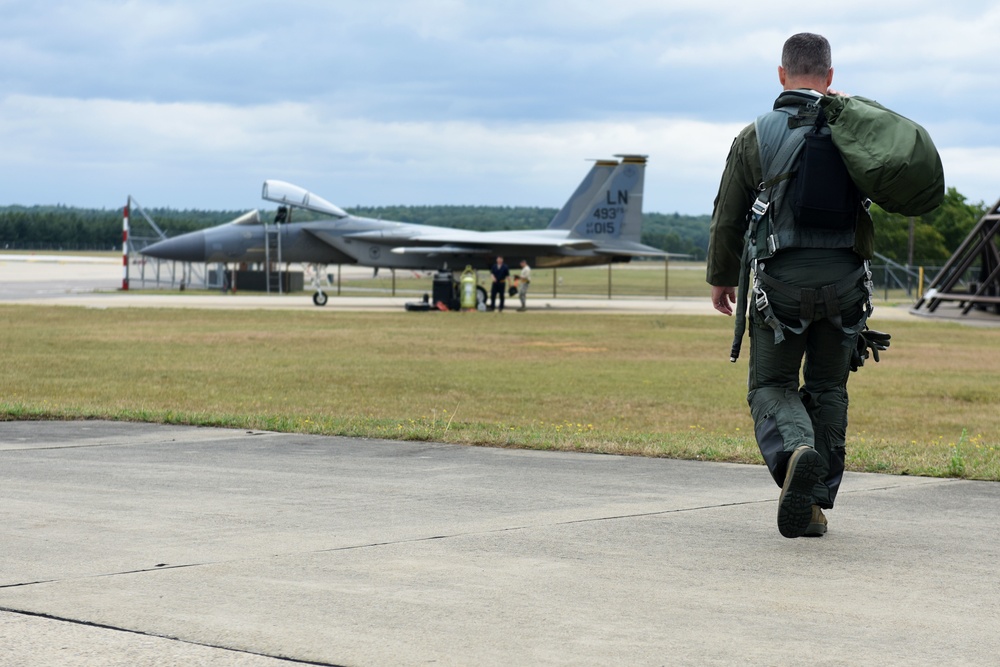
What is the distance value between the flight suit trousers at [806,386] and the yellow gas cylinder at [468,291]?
32.4m

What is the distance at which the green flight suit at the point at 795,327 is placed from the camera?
204 inches

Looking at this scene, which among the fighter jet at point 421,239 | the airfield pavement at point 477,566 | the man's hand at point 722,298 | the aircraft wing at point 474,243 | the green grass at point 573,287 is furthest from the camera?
the green grass at point 573,287

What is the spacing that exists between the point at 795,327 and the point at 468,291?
32.7m

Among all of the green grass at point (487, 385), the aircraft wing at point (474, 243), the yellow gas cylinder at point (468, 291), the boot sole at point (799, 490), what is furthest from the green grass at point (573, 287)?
the boot sole at point (799, 490)

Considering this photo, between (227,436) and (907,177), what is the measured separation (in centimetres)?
529

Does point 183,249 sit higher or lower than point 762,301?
higher

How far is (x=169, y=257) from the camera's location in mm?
43625

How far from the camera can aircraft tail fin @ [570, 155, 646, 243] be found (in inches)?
1740

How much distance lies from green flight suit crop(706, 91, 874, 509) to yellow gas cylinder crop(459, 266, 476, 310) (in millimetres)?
32354

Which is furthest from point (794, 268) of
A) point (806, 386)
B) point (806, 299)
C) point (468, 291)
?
point (468, 291)

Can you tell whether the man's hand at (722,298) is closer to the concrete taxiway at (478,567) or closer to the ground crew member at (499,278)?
the concrete taxiway at (478,567)

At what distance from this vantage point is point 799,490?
16.2 feet

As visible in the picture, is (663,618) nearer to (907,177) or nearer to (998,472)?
(907,177)

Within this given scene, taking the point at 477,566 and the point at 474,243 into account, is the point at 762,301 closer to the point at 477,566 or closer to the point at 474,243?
the point at 477,566
